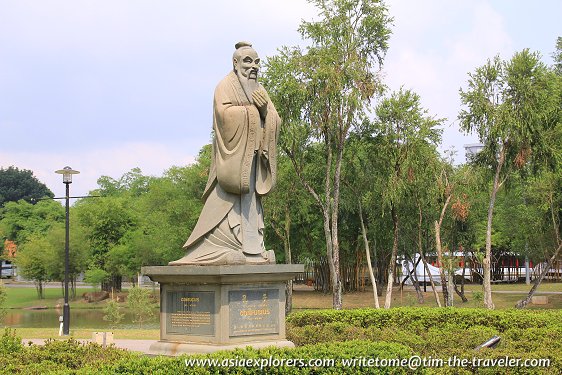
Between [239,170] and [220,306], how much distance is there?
228 centimetres

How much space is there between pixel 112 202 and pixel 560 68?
3828 cm

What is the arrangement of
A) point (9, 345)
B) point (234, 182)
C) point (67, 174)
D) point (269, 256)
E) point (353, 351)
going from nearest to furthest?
point (353, 351), point (9, 345), point (234, 182), point (269, 256), point (67, 174)

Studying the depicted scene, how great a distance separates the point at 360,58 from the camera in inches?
1141

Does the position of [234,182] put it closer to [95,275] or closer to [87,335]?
[87,335]

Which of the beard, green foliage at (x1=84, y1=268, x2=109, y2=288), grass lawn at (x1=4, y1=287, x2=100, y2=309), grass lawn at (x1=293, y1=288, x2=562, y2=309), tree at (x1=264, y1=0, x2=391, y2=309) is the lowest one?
grass lawn at (x1=4, y1=287, x2=100, y2=309)

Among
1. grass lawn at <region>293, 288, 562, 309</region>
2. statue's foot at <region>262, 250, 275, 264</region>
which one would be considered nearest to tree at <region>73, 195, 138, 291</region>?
grass lawn at <region>293, 288, 562, 309</region>

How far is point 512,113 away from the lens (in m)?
27.4

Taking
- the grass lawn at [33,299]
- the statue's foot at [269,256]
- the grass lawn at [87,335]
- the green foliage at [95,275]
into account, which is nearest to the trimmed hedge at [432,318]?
the statue's foot at [269,256]

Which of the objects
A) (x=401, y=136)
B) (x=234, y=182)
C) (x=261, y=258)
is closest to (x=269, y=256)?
(x=261, y=258)

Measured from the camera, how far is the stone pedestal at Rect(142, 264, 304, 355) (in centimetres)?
1034

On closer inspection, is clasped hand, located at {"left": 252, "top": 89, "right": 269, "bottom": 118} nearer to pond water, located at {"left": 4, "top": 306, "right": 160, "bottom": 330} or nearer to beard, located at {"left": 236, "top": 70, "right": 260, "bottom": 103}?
beard, located at {"left": 236, "top": 70, "right": 260, "bottom": 103}

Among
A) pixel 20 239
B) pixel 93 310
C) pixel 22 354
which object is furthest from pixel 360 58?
pixel 20 239

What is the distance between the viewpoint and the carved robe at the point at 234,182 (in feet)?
36.8

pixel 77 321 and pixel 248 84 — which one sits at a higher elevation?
pixel 248 84
